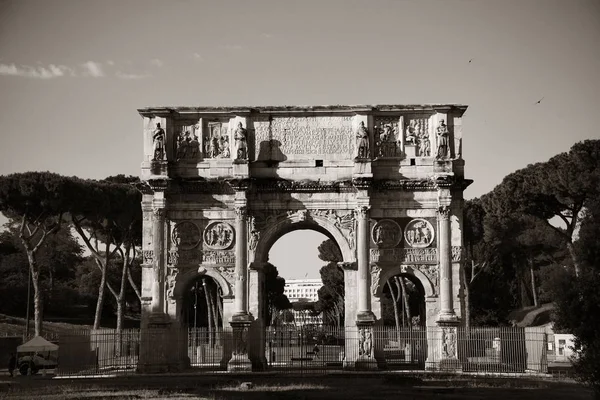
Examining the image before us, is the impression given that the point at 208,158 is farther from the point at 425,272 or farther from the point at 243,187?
the point at 425,272

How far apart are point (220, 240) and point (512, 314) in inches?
1159

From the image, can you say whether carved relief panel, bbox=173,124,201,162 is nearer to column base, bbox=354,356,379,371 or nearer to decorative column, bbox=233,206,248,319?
decorative column, bbox=233,206,248,319

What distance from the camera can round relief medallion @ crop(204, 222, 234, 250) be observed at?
30562 mm

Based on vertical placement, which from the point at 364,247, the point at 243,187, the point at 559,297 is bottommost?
the point at 559,297

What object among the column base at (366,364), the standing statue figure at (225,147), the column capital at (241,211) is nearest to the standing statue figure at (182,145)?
the standing statue figure at (225,147)

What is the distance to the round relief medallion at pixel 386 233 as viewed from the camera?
3025cm

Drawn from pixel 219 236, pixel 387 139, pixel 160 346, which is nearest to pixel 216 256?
pixel 219 236

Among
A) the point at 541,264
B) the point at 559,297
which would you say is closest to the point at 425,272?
the point at 559,297

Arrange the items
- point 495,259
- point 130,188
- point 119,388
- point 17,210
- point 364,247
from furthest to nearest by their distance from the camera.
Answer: point 495,259, point 130,188, point 17,210, point 364,247, point 119,388

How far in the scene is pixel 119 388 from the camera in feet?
75.2

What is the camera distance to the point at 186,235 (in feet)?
101

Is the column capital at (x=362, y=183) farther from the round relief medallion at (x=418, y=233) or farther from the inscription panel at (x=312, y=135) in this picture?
the round relief medallion at (x=418, y=233)

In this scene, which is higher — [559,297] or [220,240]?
[220,240]

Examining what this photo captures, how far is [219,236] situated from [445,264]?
777 centimetres
